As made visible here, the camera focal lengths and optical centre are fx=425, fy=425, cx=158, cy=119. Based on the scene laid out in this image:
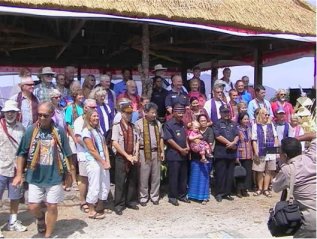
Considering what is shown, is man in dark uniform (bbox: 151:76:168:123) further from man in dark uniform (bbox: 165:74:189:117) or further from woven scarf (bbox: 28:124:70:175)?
woven scarf (bbox: 28:124:70:175)

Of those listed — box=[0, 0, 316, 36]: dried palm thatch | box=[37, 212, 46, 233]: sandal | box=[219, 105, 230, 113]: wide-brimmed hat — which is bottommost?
box=[37, 212, 46, 233]: sandal

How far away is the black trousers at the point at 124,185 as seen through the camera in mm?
6000

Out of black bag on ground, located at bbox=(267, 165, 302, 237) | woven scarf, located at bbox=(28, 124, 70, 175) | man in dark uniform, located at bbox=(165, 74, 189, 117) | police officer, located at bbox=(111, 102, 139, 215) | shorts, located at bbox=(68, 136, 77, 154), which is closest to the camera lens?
black bag on ground, located at bbox=(267, 165, 302, 237)

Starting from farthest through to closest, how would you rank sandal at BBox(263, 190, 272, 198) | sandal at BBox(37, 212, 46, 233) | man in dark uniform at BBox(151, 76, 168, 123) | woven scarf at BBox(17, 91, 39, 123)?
man in dark uniform at BBox(151, 76, 168, 123), sandal at BBox(263, 190, 272, 198), woven scarf at BBox(17, 91, 39, 123), sandal at BBox(37, 212, 46, 233)

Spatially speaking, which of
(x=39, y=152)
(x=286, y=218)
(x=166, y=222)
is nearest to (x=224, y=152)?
(x=166, y=222)

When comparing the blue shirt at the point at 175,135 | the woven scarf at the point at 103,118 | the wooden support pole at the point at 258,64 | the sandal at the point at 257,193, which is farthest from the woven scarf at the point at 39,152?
the wooden support pole at the point at 258,64

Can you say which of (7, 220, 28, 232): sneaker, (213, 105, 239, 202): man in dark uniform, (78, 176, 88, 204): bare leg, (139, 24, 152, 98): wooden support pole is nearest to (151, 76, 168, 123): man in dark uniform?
(139, 24, 152, 98): wooden support pole

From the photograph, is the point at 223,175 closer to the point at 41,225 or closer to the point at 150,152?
the point at 150,152

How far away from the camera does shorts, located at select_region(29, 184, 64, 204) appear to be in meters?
4.79

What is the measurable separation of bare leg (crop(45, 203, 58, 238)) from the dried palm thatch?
271 cm

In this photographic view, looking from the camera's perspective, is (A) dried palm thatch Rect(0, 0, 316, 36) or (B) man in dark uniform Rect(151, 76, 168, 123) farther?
(B) man in dark uniform Rect(151, 76, 168, 123)

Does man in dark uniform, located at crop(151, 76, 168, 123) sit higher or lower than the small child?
higher

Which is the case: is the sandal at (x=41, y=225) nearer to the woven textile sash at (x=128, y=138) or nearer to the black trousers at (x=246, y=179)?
the woven textile sash at (x=128, y=138)

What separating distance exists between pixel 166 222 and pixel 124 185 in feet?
2.74
